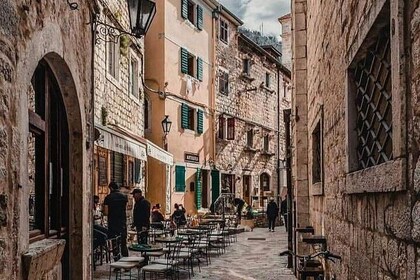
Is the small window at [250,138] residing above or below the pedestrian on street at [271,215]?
above

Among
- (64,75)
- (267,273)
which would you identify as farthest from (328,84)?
(267,273)

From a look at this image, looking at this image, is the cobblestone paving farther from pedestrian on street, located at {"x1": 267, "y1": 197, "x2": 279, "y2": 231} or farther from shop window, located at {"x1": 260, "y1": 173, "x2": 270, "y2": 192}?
shop window, located at {"x1": 260, "y1": 173, "x2": 270, "y2": 192}

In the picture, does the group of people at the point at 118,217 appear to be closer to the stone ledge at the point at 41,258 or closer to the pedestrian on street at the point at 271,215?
the stone ledge at the point at 41,258

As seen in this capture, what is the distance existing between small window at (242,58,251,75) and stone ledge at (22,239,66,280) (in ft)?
81.6

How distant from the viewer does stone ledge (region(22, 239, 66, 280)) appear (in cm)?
389

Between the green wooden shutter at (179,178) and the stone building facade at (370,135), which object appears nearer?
the stone building facade at (370,135)

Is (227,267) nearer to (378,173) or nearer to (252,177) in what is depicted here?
(378,173)

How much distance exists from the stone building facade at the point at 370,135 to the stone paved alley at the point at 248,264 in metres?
3.42

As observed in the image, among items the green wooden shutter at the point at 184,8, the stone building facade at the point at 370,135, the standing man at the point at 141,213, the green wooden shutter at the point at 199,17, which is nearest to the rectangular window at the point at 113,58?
the standing man at the point at 141,213

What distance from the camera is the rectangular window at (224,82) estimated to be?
2677cm

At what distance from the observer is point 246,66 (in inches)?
1176

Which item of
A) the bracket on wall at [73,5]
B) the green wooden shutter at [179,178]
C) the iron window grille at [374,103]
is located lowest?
the green wooden shutter at [179,178]

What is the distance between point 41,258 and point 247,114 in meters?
26.1

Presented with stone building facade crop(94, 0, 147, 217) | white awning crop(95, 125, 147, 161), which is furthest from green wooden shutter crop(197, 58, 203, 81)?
white awning crop(95, 125, 147, 161)
